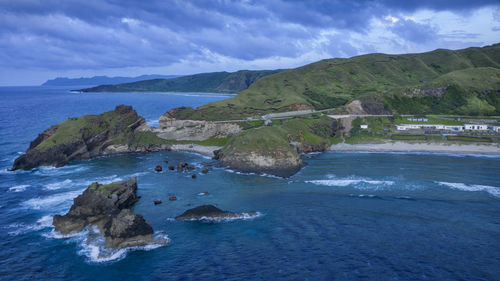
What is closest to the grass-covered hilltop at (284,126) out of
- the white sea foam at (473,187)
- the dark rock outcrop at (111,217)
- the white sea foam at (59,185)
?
the white sea foam at (59,185)

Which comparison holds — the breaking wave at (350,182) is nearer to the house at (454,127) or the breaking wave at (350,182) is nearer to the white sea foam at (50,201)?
the white sea foam at (50,201)

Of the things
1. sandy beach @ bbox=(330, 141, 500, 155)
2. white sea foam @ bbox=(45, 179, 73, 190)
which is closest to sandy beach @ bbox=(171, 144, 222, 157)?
white sea foam @ bbox=(45, 179, 73, 190)

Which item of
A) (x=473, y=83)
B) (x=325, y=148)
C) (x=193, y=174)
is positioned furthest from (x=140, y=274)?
(x=473, y=83)

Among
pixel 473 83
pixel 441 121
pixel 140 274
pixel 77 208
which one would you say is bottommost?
pixel 140 274

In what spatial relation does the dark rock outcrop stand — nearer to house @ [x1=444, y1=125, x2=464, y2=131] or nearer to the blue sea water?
the blue sea water

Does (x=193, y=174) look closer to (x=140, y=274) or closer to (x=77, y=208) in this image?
(x=77, y=208)
